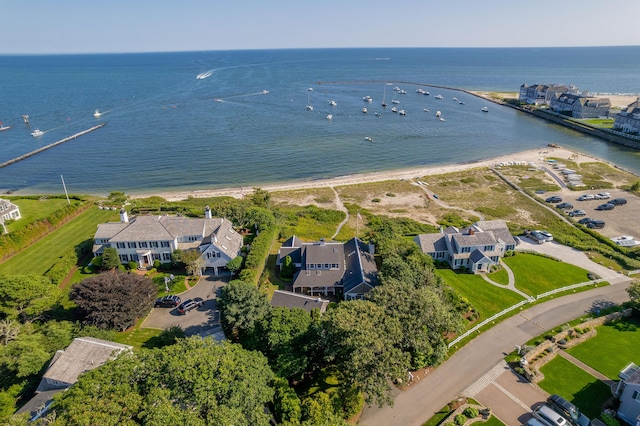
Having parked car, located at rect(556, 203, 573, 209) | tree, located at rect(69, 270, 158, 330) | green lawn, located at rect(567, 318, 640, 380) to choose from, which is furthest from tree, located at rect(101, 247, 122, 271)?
parked car, located at rect(556, 203, 573, 209)

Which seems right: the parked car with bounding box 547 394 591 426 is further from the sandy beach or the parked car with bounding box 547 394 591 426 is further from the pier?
the pier

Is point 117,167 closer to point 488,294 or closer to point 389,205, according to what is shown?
point 389,205

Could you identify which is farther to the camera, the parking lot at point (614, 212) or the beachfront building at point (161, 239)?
the parking lot at point (614, 212)

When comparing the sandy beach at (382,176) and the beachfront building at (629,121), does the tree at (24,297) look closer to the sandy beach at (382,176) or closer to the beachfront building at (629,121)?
the sandy beach at (382,176)

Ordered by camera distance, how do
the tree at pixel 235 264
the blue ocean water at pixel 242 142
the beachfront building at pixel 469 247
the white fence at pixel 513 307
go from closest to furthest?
the white fence at pixel 513 307
the tree at pixel 235 264
the beachfront building at pixel 469 247
the blue ocean water at pixel 242 142

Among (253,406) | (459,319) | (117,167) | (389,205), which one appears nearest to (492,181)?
(389,205)

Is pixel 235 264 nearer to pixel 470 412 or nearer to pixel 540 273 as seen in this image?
pixel 470 412

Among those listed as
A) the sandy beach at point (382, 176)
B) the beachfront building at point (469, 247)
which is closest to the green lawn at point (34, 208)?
the sandy beach at point (382, 176)
